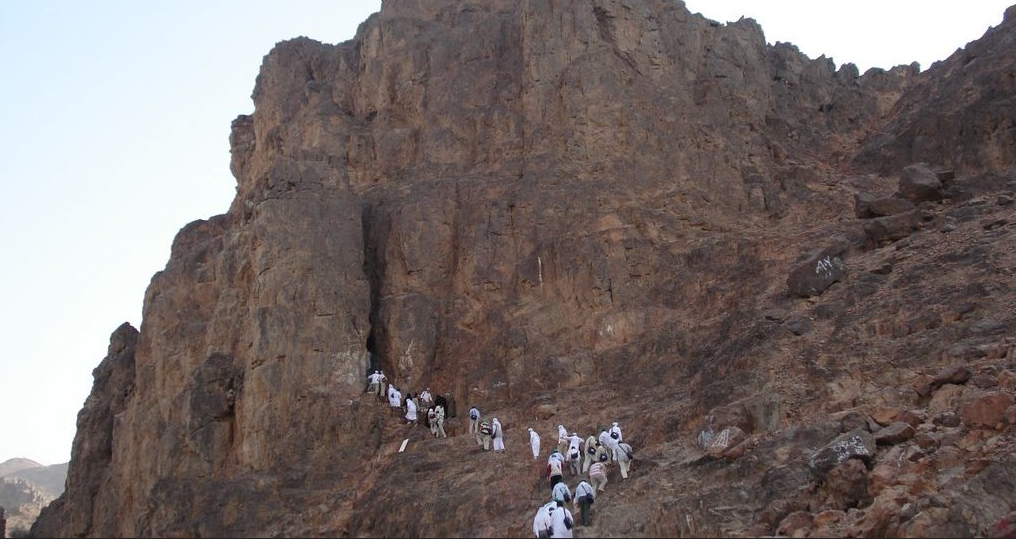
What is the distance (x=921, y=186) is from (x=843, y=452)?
14466 mm

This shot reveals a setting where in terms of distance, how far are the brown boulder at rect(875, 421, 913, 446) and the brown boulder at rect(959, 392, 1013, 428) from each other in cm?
114

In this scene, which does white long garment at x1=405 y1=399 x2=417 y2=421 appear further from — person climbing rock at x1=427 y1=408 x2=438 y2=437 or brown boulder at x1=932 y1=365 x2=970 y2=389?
brown boulder at x1=932 y1=365 x2=970 y2=389

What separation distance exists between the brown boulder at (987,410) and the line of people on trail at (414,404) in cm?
1328

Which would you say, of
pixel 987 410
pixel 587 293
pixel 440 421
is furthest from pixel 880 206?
pixel 440 421

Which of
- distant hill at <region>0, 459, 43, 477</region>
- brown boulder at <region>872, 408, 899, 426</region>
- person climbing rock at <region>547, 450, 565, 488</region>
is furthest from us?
distant hill at <region>0, 459, 43, 477</region>

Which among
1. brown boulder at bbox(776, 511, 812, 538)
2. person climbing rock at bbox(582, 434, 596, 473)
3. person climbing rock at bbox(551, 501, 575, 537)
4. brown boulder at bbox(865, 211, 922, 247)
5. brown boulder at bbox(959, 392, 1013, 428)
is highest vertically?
brown boulder at bbox(865, 211, 922, 247)

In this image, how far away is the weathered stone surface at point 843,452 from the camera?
21.5m

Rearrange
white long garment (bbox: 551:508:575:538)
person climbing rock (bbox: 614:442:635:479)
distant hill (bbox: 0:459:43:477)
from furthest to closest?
distant hill (bbox: 0:459:43:477) < person climbing rock (bbox: 614:442:635:479) < white long garment (bbox: 551:508:575:538)

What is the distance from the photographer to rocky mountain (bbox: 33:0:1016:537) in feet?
76.4

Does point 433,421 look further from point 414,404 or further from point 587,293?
point 587,293

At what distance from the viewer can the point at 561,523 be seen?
66.5ft

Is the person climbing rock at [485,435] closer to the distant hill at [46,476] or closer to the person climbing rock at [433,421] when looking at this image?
the person climbing rock at [433,421]

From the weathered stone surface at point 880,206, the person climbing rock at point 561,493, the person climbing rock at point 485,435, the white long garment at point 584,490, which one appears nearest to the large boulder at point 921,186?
the weathered stone surface at point 880,206

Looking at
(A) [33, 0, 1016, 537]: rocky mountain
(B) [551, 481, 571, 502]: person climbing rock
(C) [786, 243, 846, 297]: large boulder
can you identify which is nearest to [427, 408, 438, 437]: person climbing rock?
(A) [33, 0, 1016, 537]: rocky mountain
